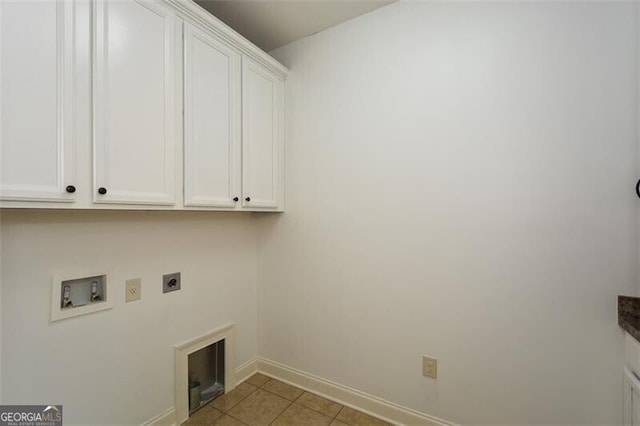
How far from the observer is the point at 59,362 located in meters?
1.23

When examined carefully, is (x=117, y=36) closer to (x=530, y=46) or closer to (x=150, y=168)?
(x=150, y=168)

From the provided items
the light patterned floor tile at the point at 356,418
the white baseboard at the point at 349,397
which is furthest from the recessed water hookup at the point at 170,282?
the light patterned floor tile at the point at 356,418

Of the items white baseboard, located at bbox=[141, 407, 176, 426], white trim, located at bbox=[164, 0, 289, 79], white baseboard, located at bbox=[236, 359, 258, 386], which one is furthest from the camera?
white baseboard, located at bbox=[236, 359, 258, 386]

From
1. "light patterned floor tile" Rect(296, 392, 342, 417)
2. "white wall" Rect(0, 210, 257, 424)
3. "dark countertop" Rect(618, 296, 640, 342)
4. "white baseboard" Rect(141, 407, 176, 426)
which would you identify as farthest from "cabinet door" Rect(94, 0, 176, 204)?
"dark countertop" Rect(618, 296, 640, 342)

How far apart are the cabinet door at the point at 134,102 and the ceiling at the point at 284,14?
1.96 ft

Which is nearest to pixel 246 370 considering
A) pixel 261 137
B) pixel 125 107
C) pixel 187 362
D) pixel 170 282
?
pixel 187 362

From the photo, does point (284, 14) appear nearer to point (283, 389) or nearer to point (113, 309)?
point (113, 309)

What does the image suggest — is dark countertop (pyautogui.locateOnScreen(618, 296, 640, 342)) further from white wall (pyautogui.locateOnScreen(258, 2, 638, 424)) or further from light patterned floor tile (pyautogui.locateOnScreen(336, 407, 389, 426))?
light patterned floor tile (pyautogui.locateOnScreen(336, 407, 389, 426))

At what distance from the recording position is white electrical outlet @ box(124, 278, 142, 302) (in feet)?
4.82

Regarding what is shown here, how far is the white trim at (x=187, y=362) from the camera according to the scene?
5.48ft

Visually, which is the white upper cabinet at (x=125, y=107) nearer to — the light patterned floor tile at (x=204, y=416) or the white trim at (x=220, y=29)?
the white trim at (x=220, y=29)

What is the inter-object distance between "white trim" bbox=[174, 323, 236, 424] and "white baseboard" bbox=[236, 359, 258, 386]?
0.06 metres

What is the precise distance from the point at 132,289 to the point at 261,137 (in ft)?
3.95

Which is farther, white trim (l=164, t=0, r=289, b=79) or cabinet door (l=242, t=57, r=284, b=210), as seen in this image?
cabinet door (l=242, t=57, r=284, b=210)
